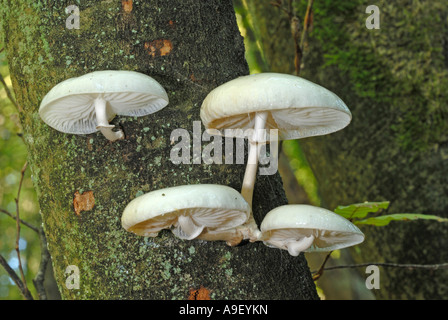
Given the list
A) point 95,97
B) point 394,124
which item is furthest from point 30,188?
point 95,97

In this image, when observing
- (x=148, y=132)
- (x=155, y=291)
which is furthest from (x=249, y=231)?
(x=148, y=132)

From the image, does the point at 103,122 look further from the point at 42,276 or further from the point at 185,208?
the point at 42,276

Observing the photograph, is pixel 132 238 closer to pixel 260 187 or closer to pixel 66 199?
pixel 66 199

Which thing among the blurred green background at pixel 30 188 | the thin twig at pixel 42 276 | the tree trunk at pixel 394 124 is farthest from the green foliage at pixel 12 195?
the tree trunk at pixel 394 124

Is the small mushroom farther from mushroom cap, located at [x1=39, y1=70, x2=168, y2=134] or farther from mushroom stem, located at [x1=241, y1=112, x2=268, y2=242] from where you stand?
mushroom cap, located at [x1=39, y1=70, x2=168, y2=134]

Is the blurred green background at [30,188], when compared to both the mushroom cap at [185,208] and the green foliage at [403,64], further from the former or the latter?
the mushroom cap at [185,208]
